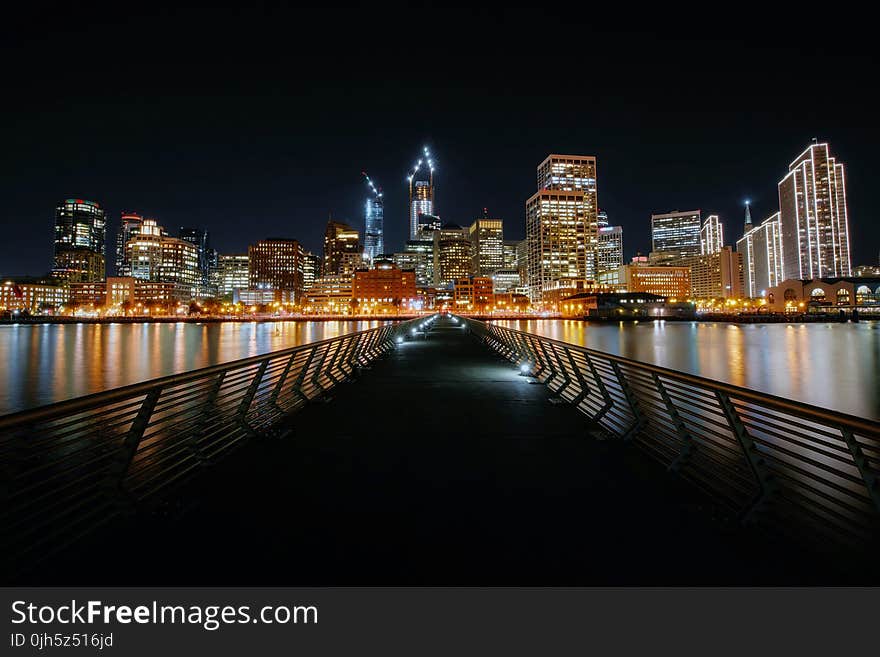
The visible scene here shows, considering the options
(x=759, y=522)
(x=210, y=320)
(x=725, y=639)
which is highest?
(x=210, y=320)

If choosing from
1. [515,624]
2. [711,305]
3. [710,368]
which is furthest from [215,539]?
[711,305]

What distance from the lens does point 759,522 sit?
11.5 ft

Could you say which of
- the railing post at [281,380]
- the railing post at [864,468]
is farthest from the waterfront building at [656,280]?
the railing post at [864,468]

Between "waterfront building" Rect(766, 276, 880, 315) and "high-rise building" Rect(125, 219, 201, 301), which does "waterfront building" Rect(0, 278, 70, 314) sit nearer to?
"high-rise building" Rect(125, 219, 201, 301)

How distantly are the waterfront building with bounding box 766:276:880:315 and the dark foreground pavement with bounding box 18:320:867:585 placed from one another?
175 m

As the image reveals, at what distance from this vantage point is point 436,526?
357 centimetres

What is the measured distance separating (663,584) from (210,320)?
166501 millimetres

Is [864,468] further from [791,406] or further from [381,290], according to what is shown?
[381,290]

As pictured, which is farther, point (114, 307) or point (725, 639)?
point (114, 307)

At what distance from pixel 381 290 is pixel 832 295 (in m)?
153

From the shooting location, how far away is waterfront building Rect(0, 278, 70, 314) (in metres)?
161

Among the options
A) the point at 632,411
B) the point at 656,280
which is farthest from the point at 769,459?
the point at 656,280

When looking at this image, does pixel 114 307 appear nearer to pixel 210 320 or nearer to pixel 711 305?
pixel 210 320

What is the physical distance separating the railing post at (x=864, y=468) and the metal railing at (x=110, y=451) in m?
4.29
